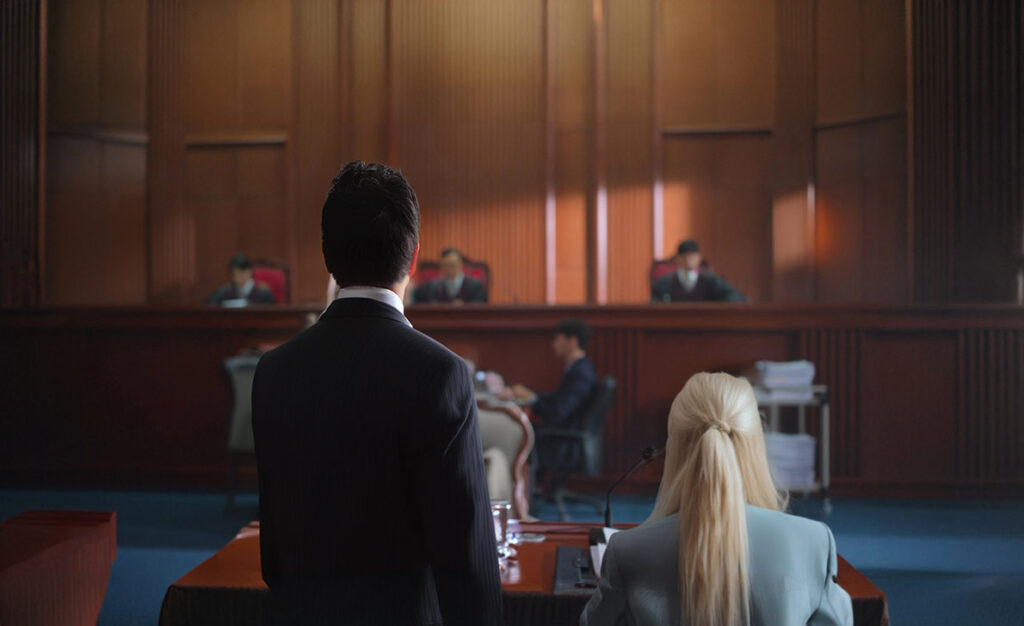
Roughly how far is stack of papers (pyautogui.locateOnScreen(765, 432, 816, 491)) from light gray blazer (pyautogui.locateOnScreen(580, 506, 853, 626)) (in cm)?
334

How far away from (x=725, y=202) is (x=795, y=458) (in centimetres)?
394

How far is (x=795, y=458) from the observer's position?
446cm

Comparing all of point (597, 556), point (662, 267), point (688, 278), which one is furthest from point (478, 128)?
point (597, 556)

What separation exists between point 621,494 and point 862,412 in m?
1.42

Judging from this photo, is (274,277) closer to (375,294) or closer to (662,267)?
(662,267)

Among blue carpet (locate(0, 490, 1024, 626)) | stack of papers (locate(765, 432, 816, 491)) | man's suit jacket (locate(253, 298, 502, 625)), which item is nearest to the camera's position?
man's suit jacket (locate(253, 298, 502, 625))

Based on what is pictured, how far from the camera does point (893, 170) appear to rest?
7.36 metres

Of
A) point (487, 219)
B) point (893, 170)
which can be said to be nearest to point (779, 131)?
point (893, 170)

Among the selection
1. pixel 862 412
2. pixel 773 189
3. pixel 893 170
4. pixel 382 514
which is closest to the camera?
pixel 382 514

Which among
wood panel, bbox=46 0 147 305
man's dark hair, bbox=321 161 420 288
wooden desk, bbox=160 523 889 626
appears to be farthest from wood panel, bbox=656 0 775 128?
man's dark hair, bbox=321 161 420 288

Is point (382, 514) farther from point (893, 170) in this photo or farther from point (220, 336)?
point (893, 170)

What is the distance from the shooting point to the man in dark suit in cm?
90

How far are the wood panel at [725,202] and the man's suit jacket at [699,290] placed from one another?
5.67 ft

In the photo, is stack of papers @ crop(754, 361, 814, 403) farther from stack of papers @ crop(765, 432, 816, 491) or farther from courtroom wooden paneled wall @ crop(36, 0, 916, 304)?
courtroom wooden paneled wall @ crop(36, 0, 916, 304)
